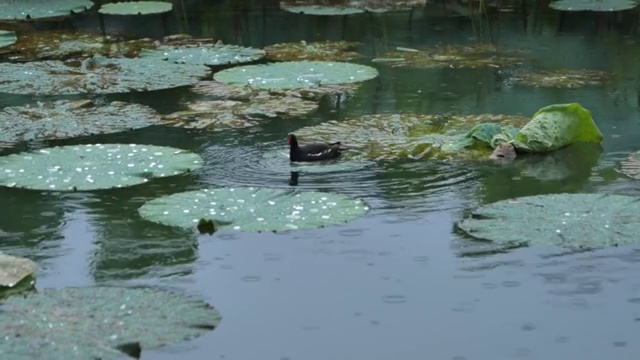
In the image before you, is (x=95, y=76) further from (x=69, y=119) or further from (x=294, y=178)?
(x=294, y=178)

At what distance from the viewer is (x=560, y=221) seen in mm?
5871

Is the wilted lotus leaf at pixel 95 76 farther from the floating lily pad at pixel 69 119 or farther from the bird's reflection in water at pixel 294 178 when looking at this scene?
the bird's reflection in water at pixel 294 178

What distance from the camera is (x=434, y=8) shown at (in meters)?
14.1

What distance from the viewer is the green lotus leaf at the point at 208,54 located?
10609 mm

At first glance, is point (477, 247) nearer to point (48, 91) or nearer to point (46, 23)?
point (48, 91)

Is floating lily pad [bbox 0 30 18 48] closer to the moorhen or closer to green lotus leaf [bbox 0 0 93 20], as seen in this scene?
green lotus leaf [bbox 0 0 93 20]

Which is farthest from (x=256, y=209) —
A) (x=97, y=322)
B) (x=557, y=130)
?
(x=557, y=130)

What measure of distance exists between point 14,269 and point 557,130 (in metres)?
3.67

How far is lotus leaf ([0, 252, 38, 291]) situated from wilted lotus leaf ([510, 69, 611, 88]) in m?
5.15

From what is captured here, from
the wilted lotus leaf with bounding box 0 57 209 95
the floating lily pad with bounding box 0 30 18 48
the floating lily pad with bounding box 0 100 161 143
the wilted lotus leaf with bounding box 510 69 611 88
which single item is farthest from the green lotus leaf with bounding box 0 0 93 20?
the wilted lotus leaf with bounding box 510 69 611 88

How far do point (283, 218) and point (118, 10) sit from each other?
8.15m

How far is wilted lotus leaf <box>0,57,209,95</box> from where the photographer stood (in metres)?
9.45

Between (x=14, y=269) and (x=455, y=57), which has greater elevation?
(x=14, y=269)

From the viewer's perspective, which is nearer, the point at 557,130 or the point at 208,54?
the point at 557,130
